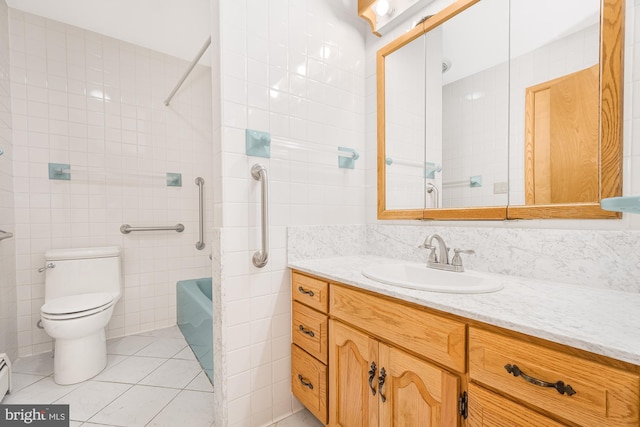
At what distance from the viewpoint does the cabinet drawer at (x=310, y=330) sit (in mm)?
1174

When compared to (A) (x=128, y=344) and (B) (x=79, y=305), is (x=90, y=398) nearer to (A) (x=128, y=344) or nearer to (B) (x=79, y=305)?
→ (B) (x=79, y=305)

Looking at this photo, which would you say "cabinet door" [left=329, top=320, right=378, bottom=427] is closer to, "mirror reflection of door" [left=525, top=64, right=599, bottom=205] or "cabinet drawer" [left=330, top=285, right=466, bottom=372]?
"cabinet drawer" [left=330, top=285, right=466, bottom=372]

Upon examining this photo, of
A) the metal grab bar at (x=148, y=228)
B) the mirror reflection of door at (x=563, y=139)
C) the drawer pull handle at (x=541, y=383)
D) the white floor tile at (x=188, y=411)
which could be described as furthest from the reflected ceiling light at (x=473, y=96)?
the metal grab bar at (x=148, y=228)

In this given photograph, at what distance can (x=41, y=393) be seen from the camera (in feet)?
4.98

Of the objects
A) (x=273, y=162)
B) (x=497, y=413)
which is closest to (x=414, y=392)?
(x=497, y=413)

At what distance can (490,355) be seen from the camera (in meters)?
0.64

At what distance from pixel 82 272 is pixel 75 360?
591mm

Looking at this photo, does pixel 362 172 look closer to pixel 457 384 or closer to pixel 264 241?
pixel 264 241

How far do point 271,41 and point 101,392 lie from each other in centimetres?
206

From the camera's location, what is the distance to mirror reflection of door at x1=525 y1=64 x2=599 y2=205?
910 mm

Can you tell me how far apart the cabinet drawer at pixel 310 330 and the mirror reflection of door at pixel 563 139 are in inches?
37.4

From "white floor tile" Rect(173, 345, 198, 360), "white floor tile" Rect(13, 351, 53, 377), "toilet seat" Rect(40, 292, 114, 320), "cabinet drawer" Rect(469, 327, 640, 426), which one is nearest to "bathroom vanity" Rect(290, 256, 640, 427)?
"cabinet drawer" Rect(469, 327, 640, 426)

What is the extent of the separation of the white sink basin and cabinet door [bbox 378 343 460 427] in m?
0.21

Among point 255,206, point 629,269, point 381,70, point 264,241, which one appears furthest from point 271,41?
point 629,269
